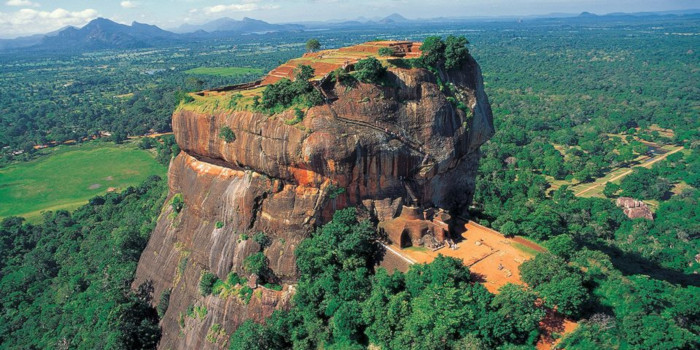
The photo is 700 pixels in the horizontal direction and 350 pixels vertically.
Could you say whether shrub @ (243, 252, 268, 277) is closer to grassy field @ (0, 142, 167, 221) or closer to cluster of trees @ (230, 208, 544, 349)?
cluster of trees @ (230, 208, 544, 349)

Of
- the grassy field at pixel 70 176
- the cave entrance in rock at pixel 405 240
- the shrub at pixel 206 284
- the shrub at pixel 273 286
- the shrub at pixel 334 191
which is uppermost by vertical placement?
the shrub at pixel 334 191

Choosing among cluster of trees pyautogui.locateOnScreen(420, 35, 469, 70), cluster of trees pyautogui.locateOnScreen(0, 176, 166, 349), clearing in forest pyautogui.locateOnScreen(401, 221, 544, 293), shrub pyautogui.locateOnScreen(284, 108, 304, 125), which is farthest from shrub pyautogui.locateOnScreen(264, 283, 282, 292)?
cluster of trees pyautogui.locateOnScreen(420, 35, 469, 70)

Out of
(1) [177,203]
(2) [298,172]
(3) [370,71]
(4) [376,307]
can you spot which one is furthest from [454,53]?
(1) [177,203]

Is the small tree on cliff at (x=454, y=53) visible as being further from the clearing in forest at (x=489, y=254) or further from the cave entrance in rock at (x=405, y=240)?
the cave entrance in rock at (x=405, y=240)

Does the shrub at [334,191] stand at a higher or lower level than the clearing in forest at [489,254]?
higher

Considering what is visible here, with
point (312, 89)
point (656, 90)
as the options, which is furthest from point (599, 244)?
point (656, 90)

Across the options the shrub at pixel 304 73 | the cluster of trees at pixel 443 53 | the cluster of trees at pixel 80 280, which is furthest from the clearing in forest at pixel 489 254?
the cluster of trees at pixel 80 280
